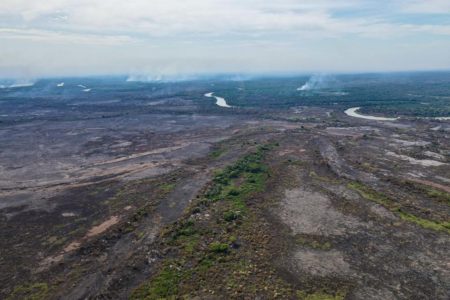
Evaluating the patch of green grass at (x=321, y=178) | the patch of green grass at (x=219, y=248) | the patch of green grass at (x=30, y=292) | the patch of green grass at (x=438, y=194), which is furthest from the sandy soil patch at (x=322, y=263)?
the patch of green grass at (x=321, y=178)

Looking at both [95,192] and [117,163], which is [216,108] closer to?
[117,163]

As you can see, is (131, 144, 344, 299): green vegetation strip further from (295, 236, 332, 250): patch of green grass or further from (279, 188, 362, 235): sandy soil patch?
(279, 188, 362, 235): sandy soil patch

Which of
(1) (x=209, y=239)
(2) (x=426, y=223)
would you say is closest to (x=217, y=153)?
(1) (x=209, y=239)

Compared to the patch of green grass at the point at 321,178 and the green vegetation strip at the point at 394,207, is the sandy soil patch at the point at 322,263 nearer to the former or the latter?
the green vegetation strip at the point at 394,207

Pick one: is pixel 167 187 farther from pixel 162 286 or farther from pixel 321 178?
pixel 162 286

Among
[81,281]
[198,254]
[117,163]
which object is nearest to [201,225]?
[198,254]
